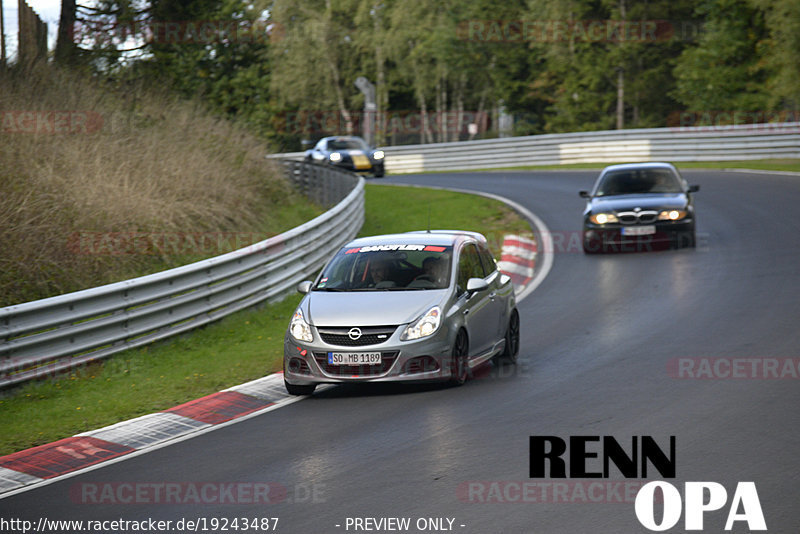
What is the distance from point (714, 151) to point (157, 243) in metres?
24.5

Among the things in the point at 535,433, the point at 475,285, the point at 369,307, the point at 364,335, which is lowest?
the point at 535,433

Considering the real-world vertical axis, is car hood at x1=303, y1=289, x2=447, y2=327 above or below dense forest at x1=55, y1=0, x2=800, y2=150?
below

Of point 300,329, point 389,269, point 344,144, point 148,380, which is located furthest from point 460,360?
point 344,144

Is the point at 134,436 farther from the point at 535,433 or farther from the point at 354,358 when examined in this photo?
the point at 535,433

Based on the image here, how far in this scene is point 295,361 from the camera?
10.3 m

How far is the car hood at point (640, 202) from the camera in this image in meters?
19.6

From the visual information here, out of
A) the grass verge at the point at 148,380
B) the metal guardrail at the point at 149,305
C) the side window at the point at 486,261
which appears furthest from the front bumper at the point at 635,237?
the side window at the point at 486,261

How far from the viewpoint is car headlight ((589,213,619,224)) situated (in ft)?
64.6

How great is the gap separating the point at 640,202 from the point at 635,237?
0.70m

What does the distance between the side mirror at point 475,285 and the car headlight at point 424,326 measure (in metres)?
0.70

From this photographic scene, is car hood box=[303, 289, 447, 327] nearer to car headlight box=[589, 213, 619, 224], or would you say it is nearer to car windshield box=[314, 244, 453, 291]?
car windshield box=[314, 244, 453, 291]

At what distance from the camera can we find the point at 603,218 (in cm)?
1980

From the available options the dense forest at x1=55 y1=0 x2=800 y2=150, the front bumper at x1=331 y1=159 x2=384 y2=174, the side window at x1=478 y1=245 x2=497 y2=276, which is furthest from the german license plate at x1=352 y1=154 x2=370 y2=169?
the side window at x1=478 y1=245 x2=497 y2=276

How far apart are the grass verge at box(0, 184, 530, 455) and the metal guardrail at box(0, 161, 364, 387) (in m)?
0.17
